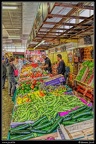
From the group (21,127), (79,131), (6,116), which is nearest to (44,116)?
(21,127)

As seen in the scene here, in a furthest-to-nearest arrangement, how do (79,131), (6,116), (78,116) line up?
(6,116) < (78,116) < (79,131)

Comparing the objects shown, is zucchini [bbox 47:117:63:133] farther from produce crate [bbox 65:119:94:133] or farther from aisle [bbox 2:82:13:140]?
aisle [bbox 2:82:13:140]

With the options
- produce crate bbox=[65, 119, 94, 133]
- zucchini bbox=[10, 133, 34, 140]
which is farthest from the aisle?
produce crate bbox=[65, 119, 94, 133]

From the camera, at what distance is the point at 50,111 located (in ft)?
11.1

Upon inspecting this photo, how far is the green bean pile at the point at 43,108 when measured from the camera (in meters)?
3.27

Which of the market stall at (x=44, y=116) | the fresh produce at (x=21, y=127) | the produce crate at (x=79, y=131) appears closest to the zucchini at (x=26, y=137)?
the market stall at (x=44, y=116)

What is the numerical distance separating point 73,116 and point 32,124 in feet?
2.05

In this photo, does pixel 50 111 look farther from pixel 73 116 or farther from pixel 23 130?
pixel 23 130

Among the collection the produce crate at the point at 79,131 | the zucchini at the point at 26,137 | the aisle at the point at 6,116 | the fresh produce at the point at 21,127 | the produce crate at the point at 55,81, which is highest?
the produce crate at the point at 55,81

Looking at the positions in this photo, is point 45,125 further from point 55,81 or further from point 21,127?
point 55,81

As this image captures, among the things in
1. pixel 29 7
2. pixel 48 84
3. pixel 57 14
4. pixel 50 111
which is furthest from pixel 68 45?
pixel 50 111

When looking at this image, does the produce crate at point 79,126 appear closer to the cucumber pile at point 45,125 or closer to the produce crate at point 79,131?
the produce crate at point 79,131

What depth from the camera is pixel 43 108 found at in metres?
3.58

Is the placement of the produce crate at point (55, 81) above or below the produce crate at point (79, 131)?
above
